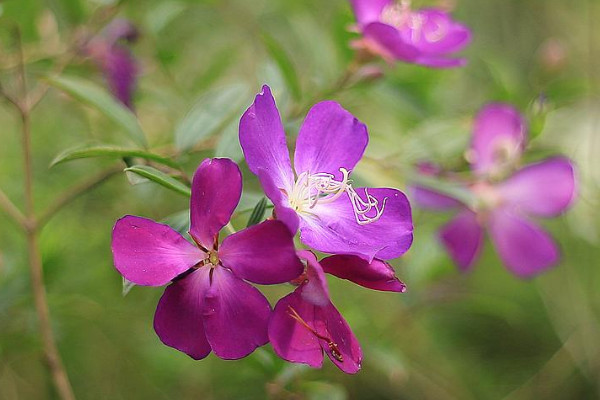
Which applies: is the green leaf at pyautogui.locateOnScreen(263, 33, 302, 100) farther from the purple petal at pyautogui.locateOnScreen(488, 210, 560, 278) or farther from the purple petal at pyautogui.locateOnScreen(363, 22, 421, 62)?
the purple petal at pyautogui.locateOnScreen(488, 210, 560, 278)

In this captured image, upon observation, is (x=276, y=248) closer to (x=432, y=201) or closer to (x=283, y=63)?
(x=283, y=63)

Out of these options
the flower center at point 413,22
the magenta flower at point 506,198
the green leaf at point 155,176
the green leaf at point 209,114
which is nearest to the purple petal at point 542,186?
the magenta flower at point 506,198

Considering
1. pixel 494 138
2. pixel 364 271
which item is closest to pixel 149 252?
pixel 364 271

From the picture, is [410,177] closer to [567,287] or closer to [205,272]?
[205,272]

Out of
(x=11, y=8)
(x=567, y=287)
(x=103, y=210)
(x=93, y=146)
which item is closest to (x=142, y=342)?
(x=103, y=210)

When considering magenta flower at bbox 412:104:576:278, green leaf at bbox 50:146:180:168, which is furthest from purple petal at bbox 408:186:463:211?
green leaf at bbox 50:146:180:168

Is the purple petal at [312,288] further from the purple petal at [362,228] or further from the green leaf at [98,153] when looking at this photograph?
the green leaf at [98,153]
